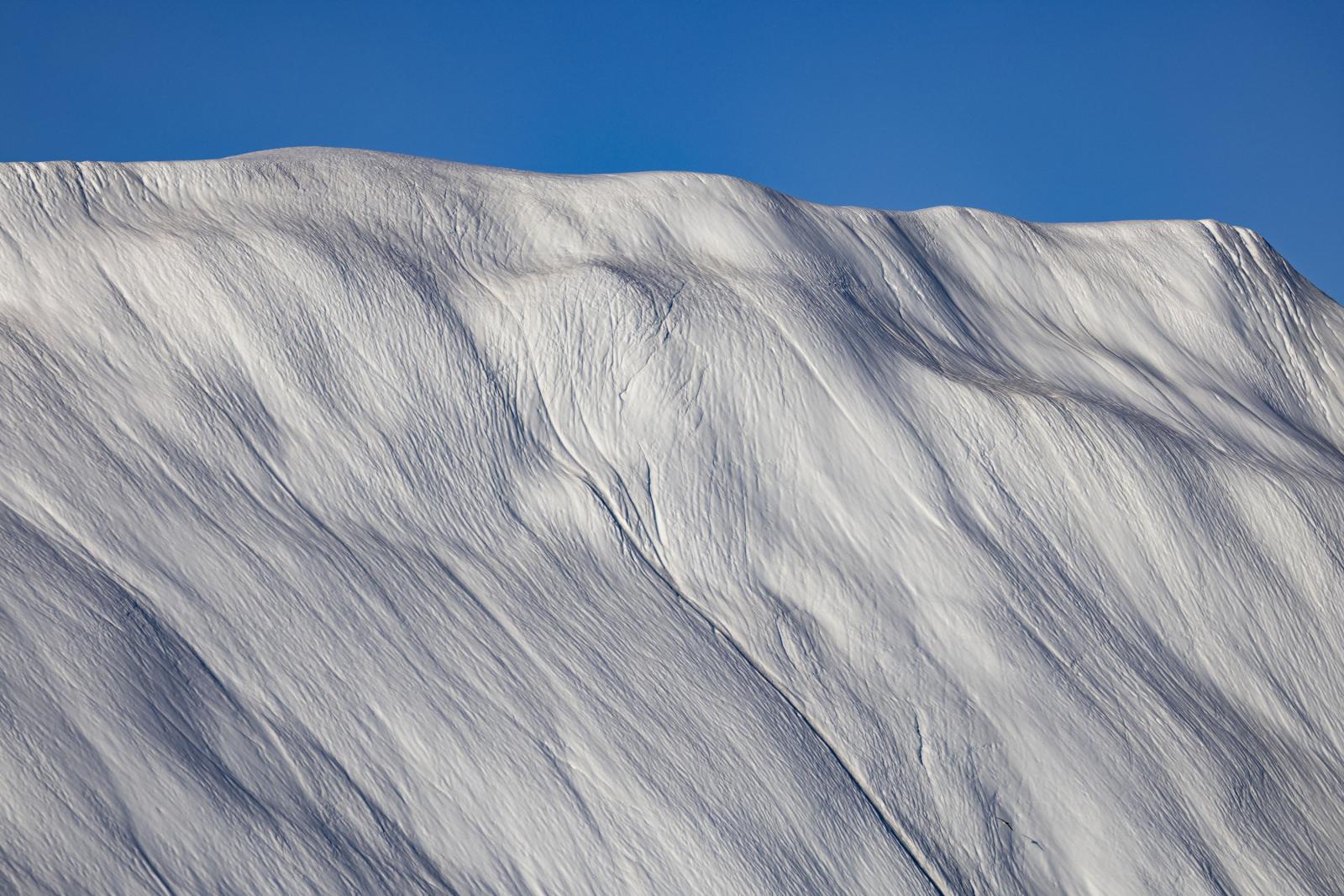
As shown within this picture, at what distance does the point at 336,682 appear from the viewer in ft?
9.62

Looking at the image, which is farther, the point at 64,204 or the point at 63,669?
the point at 64,204

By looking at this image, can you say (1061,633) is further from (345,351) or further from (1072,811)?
(345,351)

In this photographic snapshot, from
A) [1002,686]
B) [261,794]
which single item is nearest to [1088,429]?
[1002,686]

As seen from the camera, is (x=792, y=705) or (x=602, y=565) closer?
(x=792, y=705)

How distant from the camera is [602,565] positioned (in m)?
3.61

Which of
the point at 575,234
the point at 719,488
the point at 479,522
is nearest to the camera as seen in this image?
the point at 479,522

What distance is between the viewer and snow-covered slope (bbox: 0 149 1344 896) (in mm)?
2748

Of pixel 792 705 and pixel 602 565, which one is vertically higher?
pixel 602 565

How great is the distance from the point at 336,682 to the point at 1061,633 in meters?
2.49

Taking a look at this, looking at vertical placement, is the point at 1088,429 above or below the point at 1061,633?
above

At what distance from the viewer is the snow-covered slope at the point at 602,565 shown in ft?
9.02

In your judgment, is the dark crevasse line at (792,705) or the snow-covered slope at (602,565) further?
the dark crevasse line at (792,705)

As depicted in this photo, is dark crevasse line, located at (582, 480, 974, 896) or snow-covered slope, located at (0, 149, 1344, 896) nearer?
snow-covered slope, located at (0, 149, 1344, 896)

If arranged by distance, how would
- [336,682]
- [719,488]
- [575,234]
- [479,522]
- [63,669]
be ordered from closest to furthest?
[63,669], [336,682], [479,522], [719,488], [575,234]
